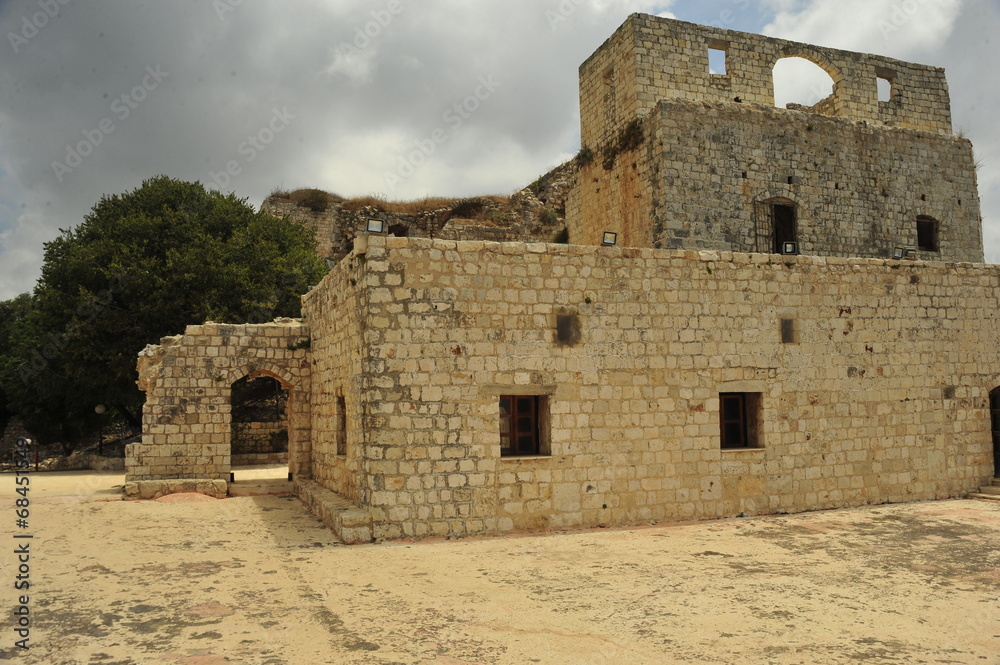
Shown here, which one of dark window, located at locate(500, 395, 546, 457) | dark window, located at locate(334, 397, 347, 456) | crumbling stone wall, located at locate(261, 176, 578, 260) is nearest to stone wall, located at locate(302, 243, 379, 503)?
dark window, located at locate(334, 397, 347, 456)

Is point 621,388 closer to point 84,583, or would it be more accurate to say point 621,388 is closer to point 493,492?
point 493,492

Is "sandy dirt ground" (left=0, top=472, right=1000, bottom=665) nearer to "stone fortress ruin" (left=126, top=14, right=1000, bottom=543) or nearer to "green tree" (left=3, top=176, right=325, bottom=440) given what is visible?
"stone fortress ruin" (left=126, top=14, right=1000, bottom=543)

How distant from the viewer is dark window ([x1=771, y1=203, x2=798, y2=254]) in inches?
625

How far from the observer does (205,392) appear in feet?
43.1

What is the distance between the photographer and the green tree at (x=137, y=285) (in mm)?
19953

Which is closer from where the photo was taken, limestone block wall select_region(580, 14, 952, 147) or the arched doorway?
the arched doorway

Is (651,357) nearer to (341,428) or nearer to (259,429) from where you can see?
(341,428)

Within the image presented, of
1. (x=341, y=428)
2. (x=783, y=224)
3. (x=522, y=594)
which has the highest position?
(x=783, y=224)

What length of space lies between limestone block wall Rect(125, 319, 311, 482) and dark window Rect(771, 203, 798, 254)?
10343 millimetres

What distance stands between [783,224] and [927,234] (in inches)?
173

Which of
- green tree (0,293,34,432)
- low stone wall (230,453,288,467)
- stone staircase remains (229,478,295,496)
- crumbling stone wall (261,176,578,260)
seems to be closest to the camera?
stone staircase remains (229,478,295,496)

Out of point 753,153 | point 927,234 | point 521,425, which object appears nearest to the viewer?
point 521,425

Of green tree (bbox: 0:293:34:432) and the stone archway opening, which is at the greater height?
green tree (bbox: 0:293:34:432)

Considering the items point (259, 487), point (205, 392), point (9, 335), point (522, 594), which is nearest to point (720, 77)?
point (205, 392)
